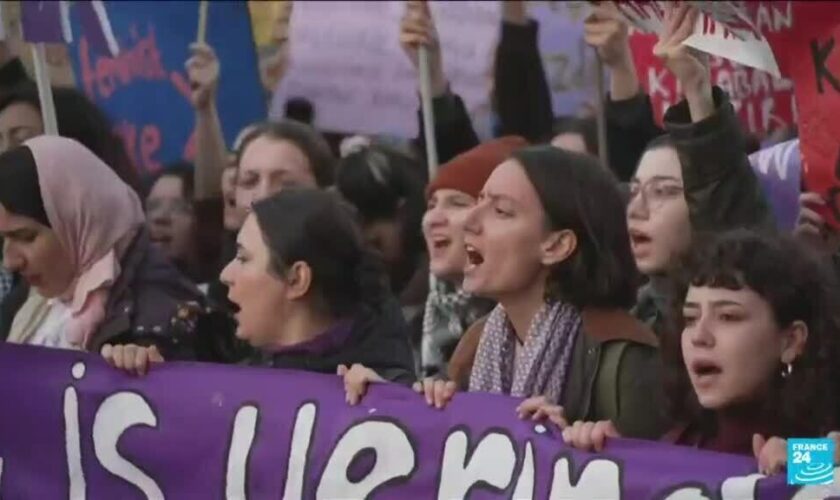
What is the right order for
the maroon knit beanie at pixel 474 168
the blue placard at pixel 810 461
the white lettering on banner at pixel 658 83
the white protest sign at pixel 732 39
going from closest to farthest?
the blue placard at pixel 810 461
the white protest sign at pixel 732 39
the maroon knit beanie at pixel 474 168
the white lettering on banner at pixel 658 83

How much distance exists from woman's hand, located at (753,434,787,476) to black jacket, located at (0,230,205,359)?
1493mm

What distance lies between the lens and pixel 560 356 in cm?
434

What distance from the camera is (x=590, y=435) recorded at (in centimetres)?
400

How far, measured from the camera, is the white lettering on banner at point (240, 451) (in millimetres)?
4426

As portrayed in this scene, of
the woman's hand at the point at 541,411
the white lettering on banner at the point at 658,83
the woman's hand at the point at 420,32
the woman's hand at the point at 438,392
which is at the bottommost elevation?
the woman's hand at the point at 541,411

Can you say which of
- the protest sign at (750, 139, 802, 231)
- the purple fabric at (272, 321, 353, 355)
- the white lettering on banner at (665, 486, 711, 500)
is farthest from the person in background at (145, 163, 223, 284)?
the white lettering on banner at (665, 486, 711, 500)

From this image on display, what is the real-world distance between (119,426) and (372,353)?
1.65 ft

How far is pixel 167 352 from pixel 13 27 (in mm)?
1554

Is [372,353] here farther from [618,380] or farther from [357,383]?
[618,380]

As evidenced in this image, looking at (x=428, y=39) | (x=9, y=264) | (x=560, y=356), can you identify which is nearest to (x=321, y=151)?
(x=428, y=39)

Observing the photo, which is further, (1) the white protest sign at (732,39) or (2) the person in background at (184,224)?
(2) the person in background at (184,224)

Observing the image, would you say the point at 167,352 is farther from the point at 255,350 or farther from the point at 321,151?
the point at 321,151

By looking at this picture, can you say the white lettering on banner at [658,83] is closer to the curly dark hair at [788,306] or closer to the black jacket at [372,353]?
the black jacket at [372,353]

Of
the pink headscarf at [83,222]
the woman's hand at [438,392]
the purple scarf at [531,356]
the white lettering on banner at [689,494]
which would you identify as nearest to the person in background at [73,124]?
the pink headscarf at [83,222]
